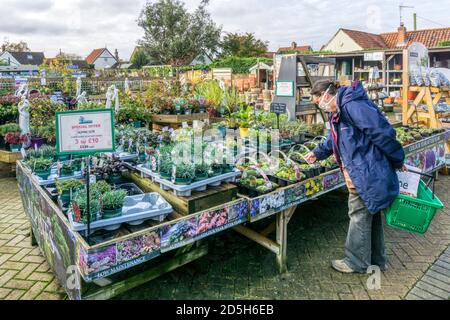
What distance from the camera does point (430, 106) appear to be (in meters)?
5.86

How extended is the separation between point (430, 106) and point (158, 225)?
5.35m

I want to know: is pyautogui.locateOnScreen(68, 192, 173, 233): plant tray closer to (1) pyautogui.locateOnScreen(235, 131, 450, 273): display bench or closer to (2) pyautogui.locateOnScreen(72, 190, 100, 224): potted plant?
(2) pyautogui.locateOnScreen(72, 190, 100, 224): potted plant

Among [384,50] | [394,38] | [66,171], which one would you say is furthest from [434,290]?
[394,38]

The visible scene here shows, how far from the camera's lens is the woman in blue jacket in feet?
8.30

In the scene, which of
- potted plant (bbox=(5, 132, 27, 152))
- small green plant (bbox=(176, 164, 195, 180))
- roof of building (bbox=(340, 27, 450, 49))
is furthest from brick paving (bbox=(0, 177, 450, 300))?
roof of building (bbox=(340, 27, 450, 49))

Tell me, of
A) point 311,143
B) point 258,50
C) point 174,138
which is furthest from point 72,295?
point 258,50

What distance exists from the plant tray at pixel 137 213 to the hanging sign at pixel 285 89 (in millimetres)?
3199

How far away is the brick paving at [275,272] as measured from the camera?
2756mm

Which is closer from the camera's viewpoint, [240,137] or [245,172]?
[245,172]

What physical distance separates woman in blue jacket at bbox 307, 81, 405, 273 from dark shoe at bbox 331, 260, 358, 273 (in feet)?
0.51

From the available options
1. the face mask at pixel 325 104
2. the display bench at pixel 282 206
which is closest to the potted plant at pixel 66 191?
the display bench at pixel 282 206

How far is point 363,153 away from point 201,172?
3.86 feet

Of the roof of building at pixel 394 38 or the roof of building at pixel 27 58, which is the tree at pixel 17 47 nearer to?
the roof of building at pixel 27 58
